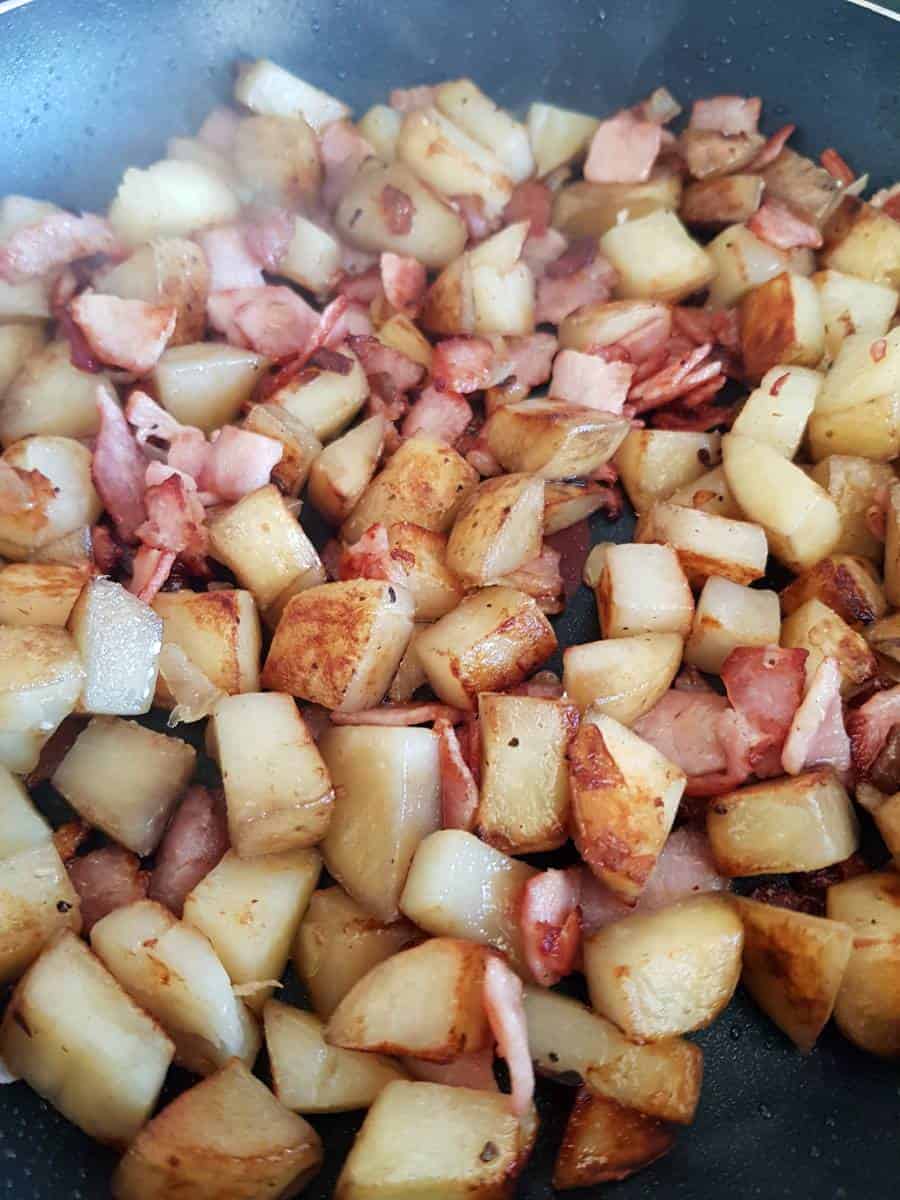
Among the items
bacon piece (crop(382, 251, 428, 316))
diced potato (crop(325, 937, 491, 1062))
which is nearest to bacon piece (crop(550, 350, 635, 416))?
bacon piece (crop(382, 251, 428, 316))

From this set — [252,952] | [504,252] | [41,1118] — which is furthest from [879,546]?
[41,1118]

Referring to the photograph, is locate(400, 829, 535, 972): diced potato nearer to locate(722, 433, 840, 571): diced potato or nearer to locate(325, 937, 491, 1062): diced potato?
locate(325, 937, 491, 1062): diced potato

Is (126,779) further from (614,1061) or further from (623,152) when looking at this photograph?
(623,152)

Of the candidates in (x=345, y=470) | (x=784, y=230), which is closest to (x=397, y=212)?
(x=345, y=470)

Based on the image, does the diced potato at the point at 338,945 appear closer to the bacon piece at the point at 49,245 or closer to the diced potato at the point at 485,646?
the diced potato at the point at 485,646

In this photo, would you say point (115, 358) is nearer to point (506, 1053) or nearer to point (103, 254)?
point (103, 254)

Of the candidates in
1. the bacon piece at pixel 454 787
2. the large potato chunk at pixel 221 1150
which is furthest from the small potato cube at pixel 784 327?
the large potato chunk at pixel 221 1150
